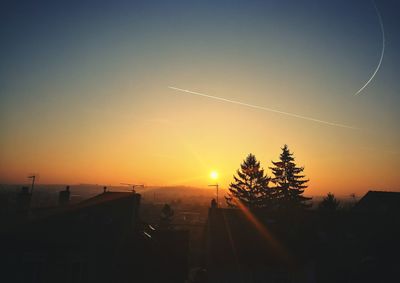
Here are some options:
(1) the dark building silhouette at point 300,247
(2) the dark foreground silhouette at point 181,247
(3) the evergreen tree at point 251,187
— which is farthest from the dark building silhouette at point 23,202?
(3) the evergreen tree at point 251,187

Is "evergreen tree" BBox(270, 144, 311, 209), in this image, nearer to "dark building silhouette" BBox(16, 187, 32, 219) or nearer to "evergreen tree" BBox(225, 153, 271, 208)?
"evergreen tree" BBox(225, 153, 271, 208)

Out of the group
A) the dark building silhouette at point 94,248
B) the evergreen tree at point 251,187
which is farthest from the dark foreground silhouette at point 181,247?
the evergreen tree at point 251,187

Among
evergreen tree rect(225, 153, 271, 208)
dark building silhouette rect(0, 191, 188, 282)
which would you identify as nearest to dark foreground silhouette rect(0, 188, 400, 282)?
A: dark building silhouette rect(0, 191, 188, 282)

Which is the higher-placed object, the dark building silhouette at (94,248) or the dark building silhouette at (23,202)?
the dark building silhouette at (23,202)

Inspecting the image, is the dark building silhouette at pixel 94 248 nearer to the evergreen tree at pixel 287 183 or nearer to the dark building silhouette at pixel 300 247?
the dark building silhouette at pixel 300 247

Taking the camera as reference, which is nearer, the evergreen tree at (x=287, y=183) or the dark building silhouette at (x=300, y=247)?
the dark building silhouette at (x=300, y=247)

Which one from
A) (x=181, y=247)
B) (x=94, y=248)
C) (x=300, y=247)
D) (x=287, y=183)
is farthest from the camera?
(x=287, y=183)

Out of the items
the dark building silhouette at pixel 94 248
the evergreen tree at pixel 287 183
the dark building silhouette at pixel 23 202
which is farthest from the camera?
the evergreen tree at pixel 287 183

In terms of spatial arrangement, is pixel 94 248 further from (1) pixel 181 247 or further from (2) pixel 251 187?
(2) pixel 251 187

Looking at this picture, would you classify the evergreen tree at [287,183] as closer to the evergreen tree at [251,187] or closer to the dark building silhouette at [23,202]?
the evergreen tree at [251,187]

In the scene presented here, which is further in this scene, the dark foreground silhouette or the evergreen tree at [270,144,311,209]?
the evergreen tree at [270,144,311,209]

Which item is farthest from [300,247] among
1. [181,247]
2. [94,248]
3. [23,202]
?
[23,202]

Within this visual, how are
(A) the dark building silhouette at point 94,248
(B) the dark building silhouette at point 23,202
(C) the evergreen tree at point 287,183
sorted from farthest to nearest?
1. (C) the evergreen tree at point 287,183
2. (B) the dark building silhouette at point 23,202
3. (A) the dark building silhouette at point 94,248

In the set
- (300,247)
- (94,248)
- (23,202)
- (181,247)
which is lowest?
(181,247)
